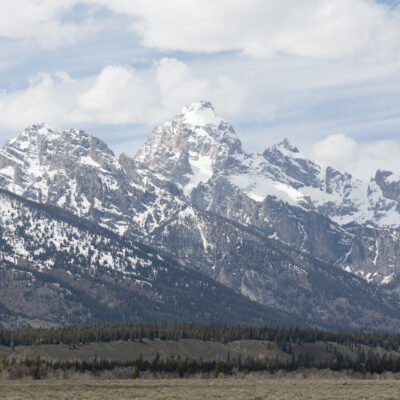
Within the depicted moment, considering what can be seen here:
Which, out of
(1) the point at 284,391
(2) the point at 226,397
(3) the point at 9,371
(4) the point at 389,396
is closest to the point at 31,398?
(2) the point at 226,397

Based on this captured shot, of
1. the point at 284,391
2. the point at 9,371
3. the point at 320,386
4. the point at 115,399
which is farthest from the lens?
the point at 9,371

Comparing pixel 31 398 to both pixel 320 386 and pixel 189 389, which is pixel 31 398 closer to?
pixel 189 389

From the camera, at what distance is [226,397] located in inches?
4481

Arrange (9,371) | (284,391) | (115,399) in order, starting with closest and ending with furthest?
1. (115,399)
2. (284,391)
3. (9,371)

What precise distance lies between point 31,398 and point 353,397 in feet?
137

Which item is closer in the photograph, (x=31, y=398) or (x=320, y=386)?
(x=31, y=398)

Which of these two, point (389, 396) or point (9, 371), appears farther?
point (9, 371)

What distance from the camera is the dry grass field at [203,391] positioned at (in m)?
114

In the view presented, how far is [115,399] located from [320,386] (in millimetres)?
37496

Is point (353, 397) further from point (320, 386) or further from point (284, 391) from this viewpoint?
point (320, 386)

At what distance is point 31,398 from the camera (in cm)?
11212

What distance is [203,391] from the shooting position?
12406 centimetres

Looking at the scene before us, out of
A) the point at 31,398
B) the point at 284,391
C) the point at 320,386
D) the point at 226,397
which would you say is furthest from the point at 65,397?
the point at 320,386

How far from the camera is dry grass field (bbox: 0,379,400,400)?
113688 mm
